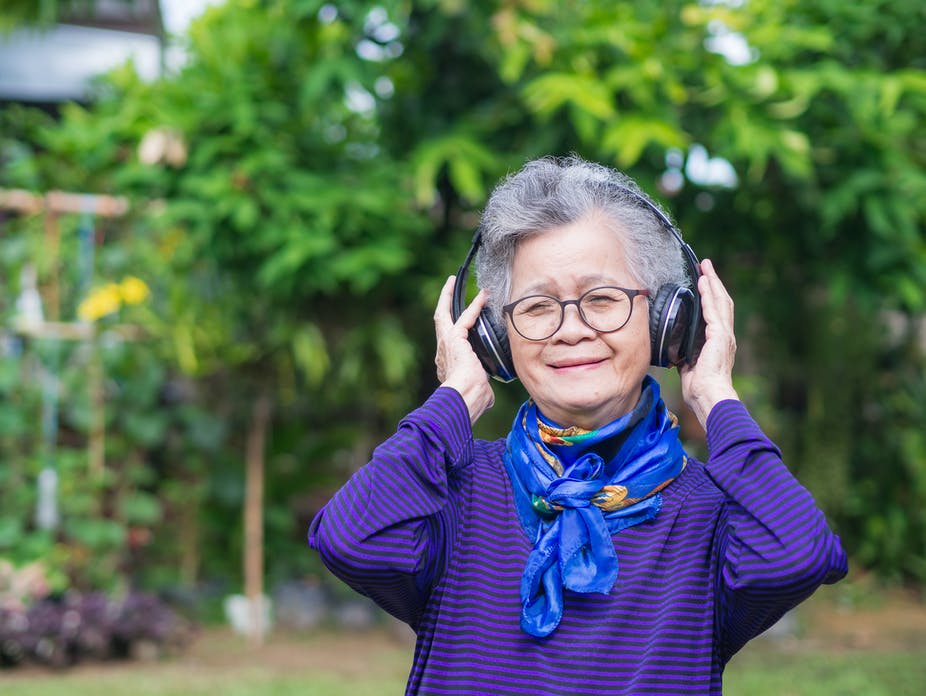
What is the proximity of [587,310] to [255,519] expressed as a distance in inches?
190

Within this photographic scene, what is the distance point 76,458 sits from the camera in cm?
604

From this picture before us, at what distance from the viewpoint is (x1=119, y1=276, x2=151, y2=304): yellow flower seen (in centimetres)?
602

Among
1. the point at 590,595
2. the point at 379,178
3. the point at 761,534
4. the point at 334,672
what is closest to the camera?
the point at 761,534

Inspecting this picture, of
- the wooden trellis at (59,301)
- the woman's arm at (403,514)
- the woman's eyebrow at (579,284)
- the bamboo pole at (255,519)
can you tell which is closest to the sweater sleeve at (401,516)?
the woman's arm at (403,514)

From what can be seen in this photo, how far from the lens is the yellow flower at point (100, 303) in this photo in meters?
5.93

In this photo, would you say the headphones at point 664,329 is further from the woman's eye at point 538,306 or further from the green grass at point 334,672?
the green grass at point 334,672

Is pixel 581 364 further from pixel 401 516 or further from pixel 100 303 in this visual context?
pixel 100 303

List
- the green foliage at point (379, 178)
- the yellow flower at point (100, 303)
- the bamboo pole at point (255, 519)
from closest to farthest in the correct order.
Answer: the green foliage at point (379, 178), the yellow flower at point (100, 303), the bamboo pole at point (255, 519)

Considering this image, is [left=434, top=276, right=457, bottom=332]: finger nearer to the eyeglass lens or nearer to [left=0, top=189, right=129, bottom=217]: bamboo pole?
the eyeglass lens

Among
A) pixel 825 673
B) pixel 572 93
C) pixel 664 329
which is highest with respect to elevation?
pixel 572 93

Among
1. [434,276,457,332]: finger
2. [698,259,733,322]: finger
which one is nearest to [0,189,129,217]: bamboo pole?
[434,276,457,332]: finger

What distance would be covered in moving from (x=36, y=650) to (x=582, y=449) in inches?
174

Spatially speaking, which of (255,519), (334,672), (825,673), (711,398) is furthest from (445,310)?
(255,519)

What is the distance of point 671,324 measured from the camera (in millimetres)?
1767
